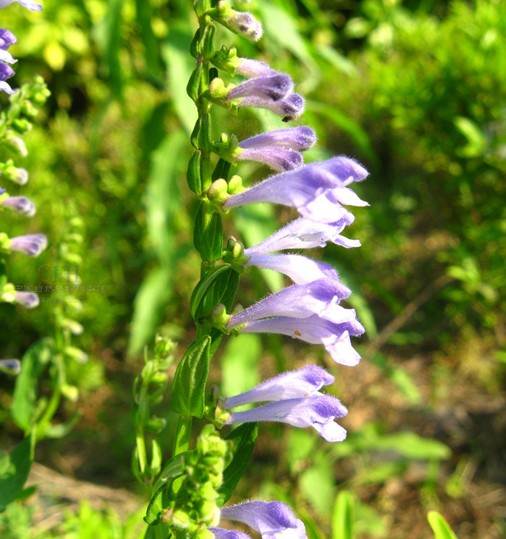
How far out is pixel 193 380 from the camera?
95cm

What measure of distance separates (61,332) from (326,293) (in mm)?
813

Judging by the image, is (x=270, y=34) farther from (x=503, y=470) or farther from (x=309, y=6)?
(x=503, y=470)

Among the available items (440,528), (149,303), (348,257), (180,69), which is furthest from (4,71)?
(348,257)

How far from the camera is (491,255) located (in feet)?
9.73

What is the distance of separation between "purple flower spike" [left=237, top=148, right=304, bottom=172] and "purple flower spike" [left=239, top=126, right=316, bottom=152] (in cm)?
1

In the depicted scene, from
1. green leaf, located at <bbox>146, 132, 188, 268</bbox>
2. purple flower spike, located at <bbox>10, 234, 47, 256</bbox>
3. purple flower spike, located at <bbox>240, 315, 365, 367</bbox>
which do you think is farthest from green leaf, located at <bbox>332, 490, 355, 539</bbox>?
green leaf, located at <bbox>146, 132, 188, 268</bbox>

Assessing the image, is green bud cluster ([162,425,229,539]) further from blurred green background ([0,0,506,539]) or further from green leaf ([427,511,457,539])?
blurred green background ([0,0,506,539])

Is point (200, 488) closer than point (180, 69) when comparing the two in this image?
Yes

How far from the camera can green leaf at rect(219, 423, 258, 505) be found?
3.52 ft

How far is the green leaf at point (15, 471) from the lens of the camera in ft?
4.05

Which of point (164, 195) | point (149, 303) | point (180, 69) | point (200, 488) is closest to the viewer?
point (200, 488)

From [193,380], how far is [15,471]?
1.70 ft

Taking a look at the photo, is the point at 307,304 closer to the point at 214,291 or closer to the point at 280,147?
the point at 214,291

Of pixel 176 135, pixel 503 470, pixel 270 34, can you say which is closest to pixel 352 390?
pixel 503 470
